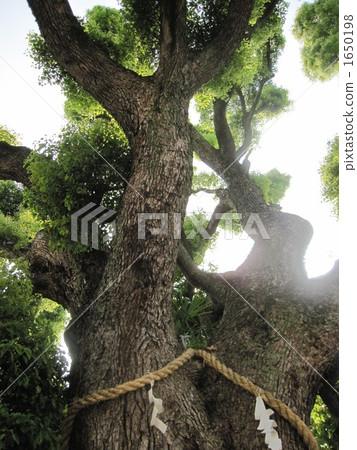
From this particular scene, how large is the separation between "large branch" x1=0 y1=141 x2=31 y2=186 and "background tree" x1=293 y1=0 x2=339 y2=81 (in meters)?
8.68

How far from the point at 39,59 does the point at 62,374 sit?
5785mm

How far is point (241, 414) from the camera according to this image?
2619mm

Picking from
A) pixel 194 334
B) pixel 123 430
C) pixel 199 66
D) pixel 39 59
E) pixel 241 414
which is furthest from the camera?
pixel 39 59

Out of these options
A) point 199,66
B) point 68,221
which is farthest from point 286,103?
point 68,221

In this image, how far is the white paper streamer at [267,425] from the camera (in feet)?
7.54

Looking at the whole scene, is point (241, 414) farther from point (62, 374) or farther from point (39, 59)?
point (39, 59)

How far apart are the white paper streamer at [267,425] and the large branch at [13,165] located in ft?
12.2

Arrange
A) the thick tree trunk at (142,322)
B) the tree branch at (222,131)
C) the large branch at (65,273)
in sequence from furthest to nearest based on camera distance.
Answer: the tree branch at (222,131) < the large branch at (65,273) < the thick tree trunk at (142,322)

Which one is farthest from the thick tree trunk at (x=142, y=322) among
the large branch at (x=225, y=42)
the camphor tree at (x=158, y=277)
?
the large branch at (x=225, y=42)

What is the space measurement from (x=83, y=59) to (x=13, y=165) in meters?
1.66

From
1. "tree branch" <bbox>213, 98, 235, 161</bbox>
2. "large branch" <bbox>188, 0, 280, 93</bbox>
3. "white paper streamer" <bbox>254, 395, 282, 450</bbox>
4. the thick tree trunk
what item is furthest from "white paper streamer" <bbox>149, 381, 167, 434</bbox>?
"tree branch" <bbox>213, 98, 235, 161</bbox>

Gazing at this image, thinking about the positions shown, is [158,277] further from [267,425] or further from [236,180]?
[236,180]

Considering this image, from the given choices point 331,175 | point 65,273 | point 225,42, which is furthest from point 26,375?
point 331,175

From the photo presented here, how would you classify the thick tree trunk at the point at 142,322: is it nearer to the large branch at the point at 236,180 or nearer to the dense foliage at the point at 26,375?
the dense foliage at the point at 26,375
